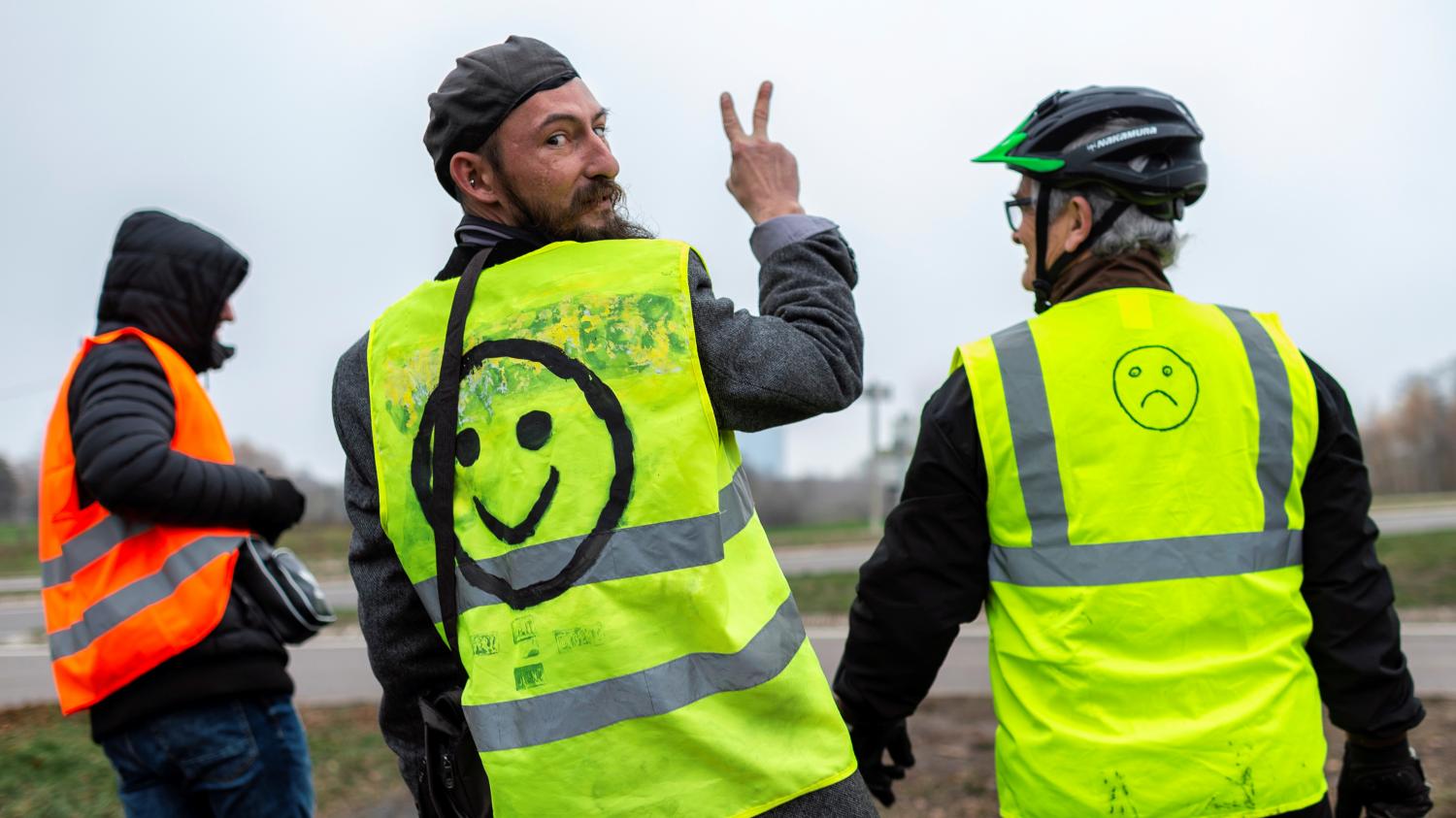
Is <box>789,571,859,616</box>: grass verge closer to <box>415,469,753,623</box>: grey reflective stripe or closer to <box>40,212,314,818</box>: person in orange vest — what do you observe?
<box>40,212,314,818</box>: person in orange vest

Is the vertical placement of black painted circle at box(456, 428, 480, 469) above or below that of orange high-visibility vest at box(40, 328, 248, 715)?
above

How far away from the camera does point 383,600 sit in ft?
6.84

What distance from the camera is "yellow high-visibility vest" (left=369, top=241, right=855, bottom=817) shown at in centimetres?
173

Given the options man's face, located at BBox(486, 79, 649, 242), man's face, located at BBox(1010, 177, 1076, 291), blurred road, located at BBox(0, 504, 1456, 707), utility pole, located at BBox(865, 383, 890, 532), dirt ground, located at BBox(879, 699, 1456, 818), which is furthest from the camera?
utility pole, located at BBox(865, 383, 890, 532)

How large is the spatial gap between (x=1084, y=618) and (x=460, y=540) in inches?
43.3

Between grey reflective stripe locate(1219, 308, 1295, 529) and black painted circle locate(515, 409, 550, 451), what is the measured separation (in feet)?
4.24

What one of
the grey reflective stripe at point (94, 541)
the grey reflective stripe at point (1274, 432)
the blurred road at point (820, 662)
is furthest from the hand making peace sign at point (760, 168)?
the blurred road at point (820, 662)

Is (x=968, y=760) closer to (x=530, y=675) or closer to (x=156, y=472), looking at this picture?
(x=156, y=472)

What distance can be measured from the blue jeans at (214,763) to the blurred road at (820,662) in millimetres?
5411

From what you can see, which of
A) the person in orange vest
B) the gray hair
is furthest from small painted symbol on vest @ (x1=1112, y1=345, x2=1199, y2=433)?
the person in orange vest

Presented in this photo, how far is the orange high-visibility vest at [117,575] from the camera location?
2883 mm

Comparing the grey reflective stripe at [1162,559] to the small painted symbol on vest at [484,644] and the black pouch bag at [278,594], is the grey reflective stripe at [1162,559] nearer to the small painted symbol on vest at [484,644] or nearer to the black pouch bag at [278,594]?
the small painted symbol on vest at [484,644]

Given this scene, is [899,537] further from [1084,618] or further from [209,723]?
[209,723]

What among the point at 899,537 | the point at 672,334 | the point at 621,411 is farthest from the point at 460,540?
the point at 899,537
